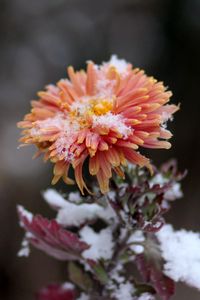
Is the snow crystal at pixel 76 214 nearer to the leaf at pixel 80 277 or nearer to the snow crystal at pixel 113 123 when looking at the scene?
the leaf at pixel 80 277

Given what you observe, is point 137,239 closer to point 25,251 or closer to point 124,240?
point 124,240

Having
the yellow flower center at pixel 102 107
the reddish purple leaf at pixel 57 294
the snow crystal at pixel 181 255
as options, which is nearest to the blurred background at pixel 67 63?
the reddish purple leaf at pixel 57 294

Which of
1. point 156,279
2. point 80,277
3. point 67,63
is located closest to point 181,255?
point 156,279

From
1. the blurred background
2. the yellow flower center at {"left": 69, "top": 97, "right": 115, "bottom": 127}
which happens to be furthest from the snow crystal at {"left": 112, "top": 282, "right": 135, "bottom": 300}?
the blurred background

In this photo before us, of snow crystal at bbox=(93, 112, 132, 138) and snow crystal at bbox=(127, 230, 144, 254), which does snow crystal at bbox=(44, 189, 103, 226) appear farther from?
snow crystal at bbox=(93, 112, 132, 138)

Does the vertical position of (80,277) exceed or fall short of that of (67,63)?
it falls short

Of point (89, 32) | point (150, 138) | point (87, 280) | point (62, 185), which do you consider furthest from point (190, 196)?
point (150, 138)

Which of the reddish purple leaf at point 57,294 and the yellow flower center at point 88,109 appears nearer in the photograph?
the yellow flower center at point 88,109
